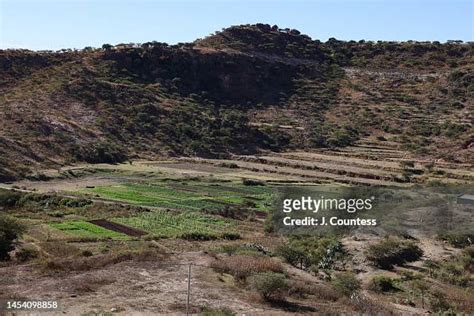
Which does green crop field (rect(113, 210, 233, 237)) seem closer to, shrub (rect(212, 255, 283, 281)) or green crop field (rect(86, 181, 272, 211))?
green crop field (rect(86, 181, 272, 211))

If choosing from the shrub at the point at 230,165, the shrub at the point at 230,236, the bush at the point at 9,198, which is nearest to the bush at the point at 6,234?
the shrub at the point at 230,236

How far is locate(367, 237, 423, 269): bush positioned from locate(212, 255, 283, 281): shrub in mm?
8447

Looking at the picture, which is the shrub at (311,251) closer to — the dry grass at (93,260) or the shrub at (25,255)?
the dry grass at (93,260)

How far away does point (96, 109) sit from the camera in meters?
90.9

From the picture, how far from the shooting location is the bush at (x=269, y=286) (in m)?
21.9

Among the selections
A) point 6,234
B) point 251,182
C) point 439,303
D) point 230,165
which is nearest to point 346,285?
point 439,303

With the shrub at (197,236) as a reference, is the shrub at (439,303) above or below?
above

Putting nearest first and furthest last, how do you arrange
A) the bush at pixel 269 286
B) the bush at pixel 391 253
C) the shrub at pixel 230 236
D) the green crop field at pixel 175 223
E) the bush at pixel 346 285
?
the bush at pixel 269 286, the bush at pixel 346 285, the bush at pixel 391 253, the shrub at pixel 230 236, the green crop field at pixel 175 223

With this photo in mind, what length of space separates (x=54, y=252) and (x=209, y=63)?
86.7 metres

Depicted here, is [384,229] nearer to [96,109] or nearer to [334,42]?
[96,109]

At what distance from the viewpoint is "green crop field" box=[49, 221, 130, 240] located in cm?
3975

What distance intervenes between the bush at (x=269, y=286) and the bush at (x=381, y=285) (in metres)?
7.56

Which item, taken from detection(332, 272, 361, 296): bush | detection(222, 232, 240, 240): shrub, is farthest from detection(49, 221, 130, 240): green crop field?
detection(332, 272, 361, 296): bush

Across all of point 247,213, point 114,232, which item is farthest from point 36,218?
point 247,213
